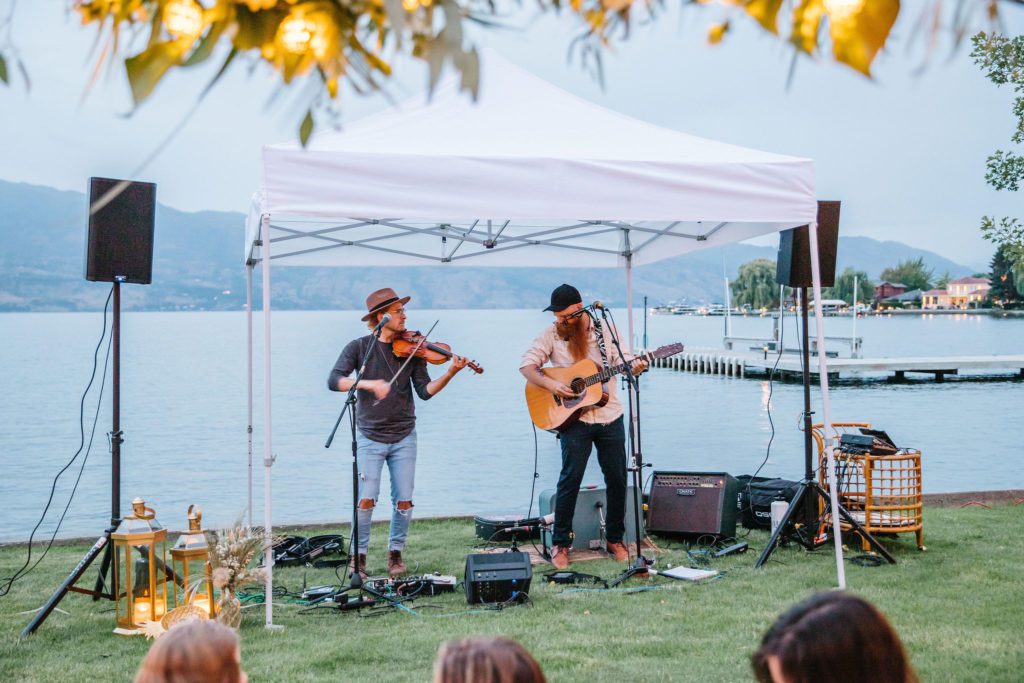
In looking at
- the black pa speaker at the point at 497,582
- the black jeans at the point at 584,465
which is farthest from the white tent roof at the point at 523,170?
the black pa speaker at the point at 497,582

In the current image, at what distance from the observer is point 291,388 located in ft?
130

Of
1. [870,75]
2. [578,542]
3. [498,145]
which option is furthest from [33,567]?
[870,75]

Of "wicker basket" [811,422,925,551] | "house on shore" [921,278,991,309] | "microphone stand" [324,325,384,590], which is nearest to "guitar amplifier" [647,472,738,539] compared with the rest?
"wicker basket" [811,422,925,551]

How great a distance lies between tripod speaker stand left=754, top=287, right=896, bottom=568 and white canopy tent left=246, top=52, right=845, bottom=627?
2.43 feet

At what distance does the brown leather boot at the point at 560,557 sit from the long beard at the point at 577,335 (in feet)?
4.40

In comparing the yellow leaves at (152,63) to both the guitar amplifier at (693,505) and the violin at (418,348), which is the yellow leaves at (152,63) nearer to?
the violin at (418,348)

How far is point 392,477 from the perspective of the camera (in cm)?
634

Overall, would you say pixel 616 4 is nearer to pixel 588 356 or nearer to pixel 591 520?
pixel 588 356

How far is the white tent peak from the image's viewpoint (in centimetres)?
533

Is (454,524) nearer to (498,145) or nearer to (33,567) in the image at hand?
(33,567)

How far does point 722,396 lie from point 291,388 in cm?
1795

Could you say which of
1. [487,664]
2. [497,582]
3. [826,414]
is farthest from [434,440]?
[487,664]

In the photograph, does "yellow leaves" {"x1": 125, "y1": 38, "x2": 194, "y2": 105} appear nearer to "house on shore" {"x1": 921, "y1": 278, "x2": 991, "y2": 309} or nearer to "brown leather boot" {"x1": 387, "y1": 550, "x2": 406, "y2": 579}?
"brown leather boot" {"x1": 387, "y1": 550, "x2": 406, "y2": 579}

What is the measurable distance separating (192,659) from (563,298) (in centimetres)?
469
